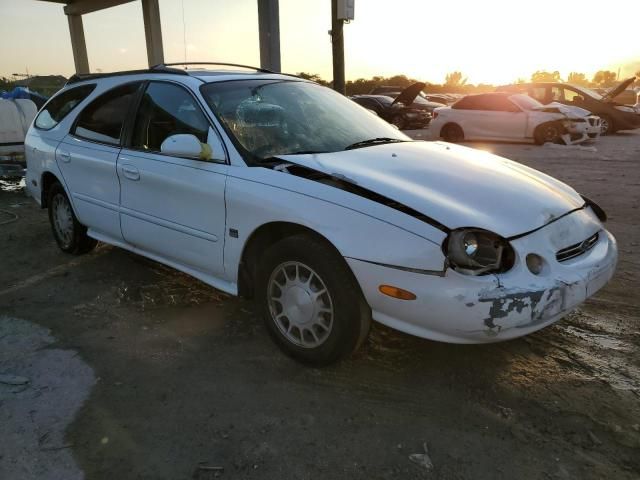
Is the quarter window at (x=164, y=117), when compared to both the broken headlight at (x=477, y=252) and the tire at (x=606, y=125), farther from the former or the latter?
the tire at (x=606, y=125)

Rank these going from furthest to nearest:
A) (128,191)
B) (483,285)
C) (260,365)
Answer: (128,191)
(260,365)
(483,285)

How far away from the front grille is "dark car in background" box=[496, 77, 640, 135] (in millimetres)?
12666

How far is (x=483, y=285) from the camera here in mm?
2258

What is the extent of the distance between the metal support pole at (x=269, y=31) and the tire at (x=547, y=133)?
628cm

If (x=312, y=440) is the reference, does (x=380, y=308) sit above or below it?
above

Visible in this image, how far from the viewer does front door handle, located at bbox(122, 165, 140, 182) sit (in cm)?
356

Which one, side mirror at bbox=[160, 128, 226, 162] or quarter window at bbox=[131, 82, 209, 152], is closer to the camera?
side mirror at bbox=[160, 128, 226, 162]

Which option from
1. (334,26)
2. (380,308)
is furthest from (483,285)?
(334,26)

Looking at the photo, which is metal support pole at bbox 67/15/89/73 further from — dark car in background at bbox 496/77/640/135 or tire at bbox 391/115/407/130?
dark car in background at bbox 496/77/640/135

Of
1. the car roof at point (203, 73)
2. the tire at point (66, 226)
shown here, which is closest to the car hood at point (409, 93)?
the car roof at point (203, 73)

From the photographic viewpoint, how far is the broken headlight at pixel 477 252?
2.31 m

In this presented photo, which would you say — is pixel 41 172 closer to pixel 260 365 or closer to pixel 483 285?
pixel 260 365

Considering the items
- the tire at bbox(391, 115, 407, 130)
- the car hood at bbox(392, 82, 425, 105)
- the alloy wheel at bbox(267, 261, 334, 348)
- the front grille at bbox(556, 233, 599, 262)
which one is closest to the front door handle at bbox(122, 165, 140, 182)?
the alloy wheel at bbox(267, 261, 334, 348)

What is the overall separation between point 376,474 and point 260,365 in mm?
1019
